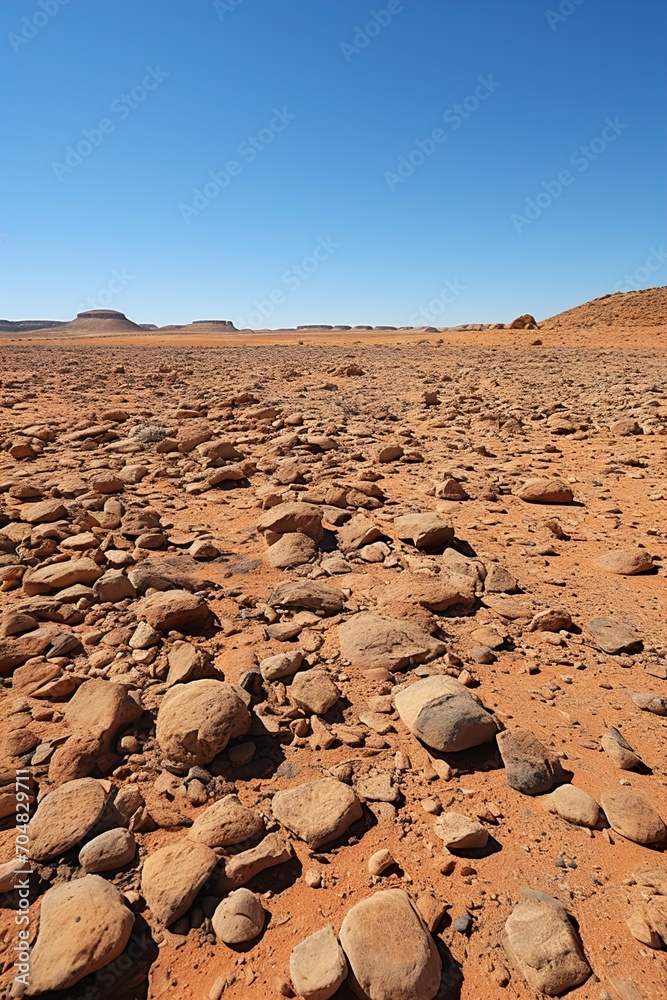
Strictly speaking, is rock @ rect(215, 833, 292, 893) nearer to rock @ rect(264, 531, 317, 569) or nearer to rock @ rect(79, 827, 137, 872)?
rock @ rect(79, 827, 137, 872)

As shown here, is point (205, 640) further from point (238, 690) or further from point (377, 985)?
point (377, 985)

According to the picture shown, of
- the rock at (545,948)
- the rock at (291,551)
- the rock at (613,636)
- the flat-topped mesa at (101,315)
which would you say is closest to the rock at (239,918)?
the rock at (545,948)

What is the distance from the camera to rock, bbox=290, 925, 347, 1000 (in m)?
1.56

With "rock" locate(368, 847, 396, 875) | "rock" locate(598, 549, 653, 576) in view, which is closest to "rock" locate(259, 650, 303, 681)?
"rock" locate(368, 847, 396, 875)

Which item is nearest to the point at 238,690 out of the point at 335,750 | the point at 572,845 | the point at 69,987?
the point at 335,750

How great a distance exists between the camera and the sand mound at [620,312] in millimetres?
30047

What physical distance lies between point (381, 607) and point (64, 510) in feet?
10.8

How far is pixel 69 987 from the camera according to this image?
1598 millimetres

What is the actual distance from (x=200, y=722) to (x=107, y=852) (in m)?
0.58

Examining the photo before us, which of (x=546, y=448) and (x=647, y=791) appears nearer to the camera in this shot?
(x=647, y=791)

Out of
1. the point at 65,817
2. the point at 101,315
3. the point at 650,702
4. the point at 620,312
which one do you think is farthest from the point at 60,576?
the point at 101,315

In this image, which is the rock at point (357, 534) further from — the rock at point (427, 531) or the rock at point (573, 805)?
the rock at point (573, 805)

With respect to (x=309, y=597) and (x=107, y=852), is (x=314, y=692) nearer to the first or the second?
(x=309, y=597)

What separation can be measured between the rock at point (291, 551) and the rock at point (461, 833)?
246cm
